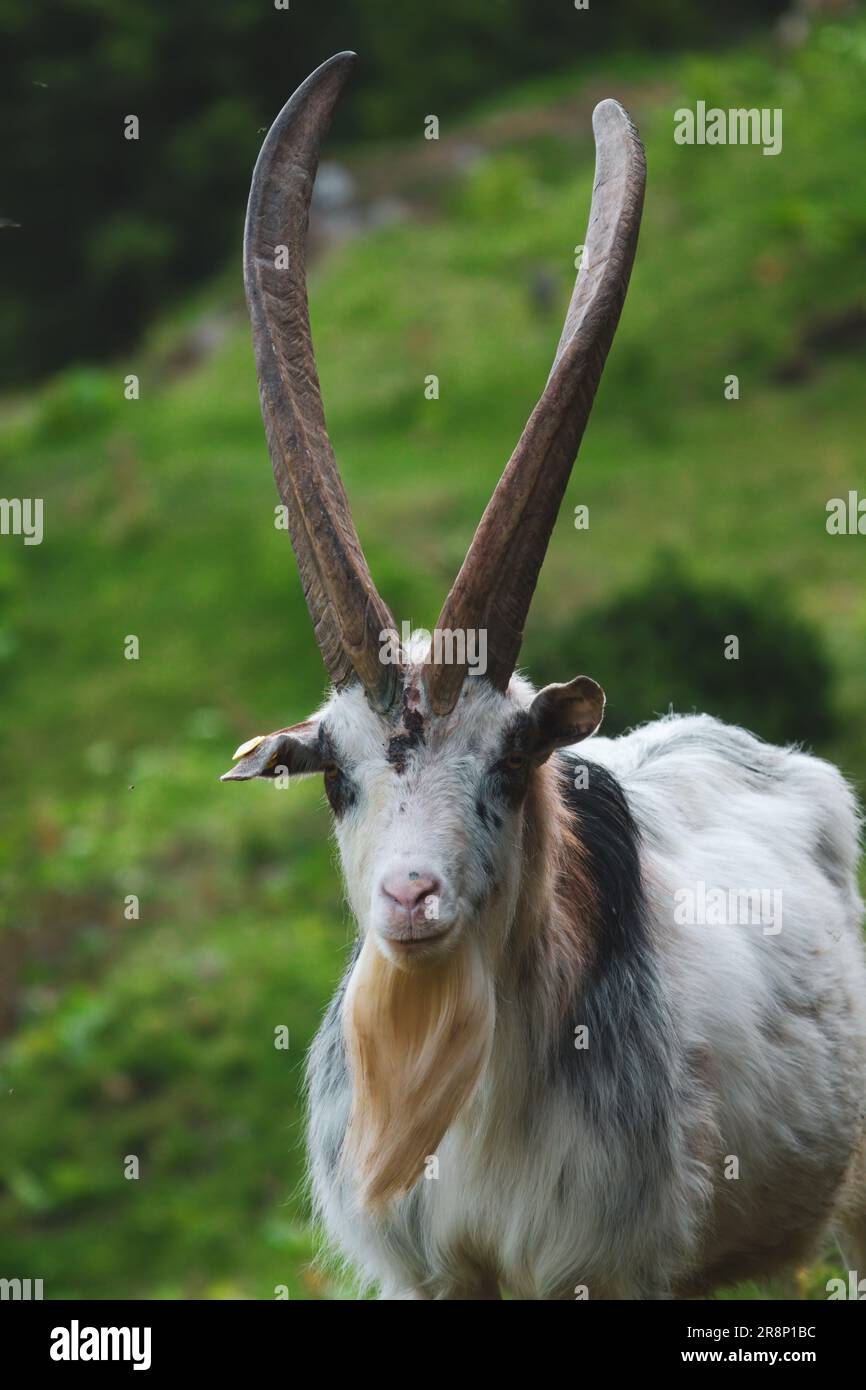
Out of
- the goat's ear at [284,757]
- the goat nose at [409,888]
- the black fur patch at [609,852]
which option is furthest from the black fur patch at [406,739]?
the black fur patch at [609,852]

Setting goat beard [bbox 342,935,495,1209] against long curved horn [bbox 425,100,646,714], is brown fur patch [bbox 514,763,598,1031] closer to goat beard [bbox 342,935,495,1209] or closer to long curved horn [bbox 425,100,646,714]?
goat beard [bbox 342,935,495,1209]

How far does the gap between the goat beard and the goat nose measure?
0.28m

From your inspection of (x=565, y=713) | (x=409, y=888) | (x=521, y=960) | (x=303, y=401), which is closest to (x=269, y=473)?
(x=303, y=401)

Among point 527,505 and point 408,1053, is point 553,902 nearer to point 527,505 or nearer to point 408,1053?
point 408,1053

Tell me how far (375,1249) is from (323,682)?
12.3m

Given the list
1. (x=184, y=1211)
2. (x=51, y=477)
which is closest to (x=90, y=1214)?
(x=184, y=1211)

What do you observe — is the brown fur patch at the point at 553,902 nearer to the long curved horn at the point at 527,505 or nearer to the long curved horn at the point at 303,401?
the long curved horn at the point at 527,505

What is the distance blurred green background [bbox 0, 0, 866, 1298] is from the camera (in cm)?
1332

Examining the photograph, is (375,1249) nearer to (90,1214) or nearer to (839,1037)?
(839,1037)

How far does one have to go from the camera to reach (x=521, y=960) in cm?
541

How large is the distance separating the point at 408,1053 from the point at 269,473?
56.9 feet

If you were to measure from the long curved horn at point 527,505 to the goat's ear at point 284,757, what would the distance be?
41 cm

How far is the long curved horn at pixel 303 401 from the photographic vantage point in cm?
529

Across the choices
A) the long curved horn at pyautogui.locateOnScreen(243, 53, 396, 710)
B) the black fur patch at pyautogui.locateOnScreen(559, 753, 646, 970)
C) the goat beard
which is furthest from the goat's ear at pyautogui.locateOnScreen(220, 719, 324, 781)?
the black fur patch at pyautogui.locateOnScreen(559, 753, 646, 970)
